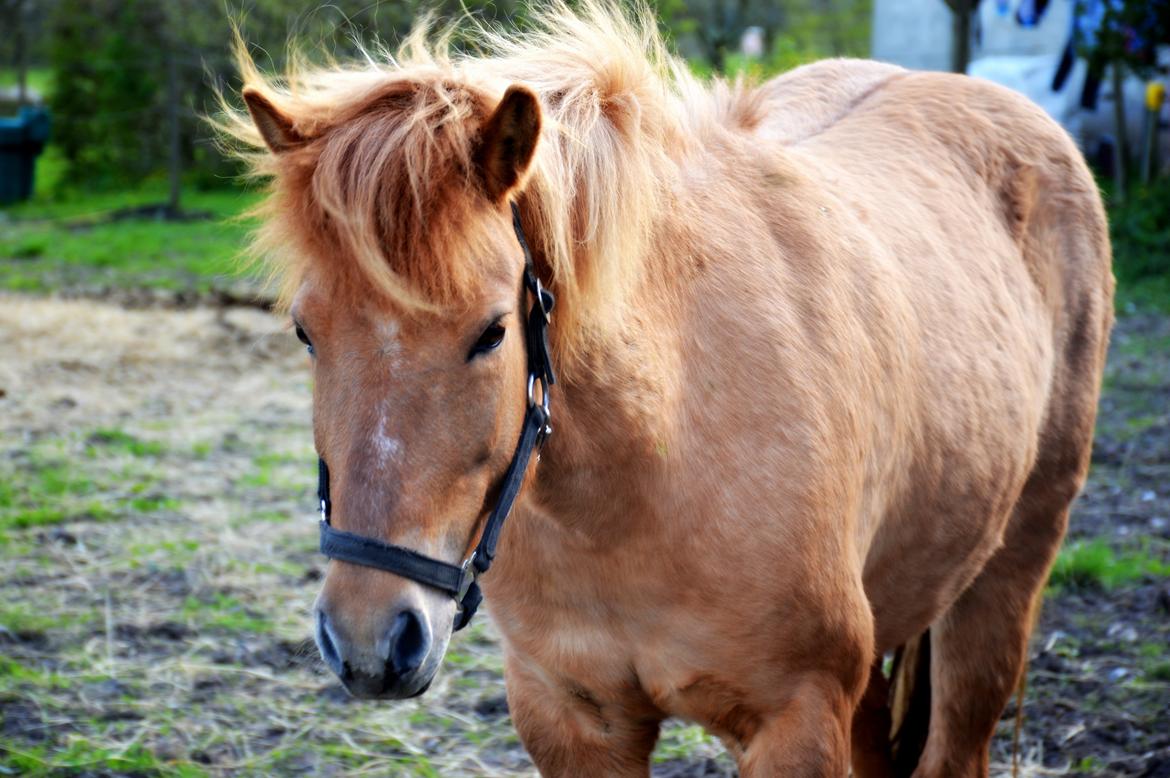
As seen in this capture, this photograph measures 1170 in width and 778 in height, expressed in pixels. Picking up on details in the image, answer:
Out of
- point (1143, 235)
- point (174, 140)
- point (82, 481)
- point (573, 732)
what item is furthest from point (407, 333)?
point (174, 140)

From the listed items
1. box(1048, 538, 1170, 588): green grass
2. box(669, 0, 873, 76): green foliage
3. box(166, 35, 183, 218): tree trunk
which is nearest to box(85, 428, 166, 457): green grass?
box(1048, 538, 1170, 588): green grass

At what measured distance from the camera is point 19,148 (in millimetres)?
14555

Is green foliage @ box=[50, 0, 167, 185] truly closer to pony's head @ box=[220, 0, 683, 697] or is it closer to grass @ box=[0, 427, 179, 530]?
grass @ box=[0, 427, 179, 530]

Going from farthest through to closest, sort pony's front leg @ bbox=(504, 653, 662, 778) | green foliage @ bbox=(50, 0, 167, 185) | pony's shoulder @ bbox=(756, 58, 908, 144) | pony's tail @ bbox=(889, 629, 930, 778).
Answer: green foliage @ bbox=(50, 0, 167, 185) < pony's tail @ bbox=(889, 629, 930, 778) < pony's shoulder @ bbox=(756, 58, 908, 144) < pony's front leg @ bbox=(504, 653, 662, 778)

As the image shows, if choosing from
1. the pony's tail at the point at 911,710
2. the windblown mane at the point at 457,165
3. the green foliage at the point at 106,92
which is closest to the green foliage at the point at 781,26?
the green foliage at the point at 106,92

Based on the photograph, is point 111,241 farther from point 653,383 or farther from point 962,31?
point 653,383

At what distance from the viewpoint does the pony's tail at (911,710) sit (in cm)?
310

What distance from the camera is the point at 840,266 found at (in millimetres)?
2316

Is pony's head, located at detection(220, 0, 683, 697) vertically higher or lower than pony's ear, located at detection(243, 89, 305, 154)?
lower

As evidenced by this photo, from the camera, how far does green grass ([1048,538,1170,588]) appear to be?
418cm

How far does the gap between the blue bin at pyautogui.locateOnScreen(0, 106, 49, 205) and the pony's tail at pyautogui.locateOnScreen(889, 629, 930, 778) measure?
1417 centimetres

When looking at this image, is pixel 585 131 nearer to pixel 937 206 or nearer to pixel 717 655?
pixel 717 655

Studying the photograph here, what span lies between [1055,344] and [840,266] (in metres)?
1.05

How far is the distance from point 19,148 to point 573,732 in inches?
572
